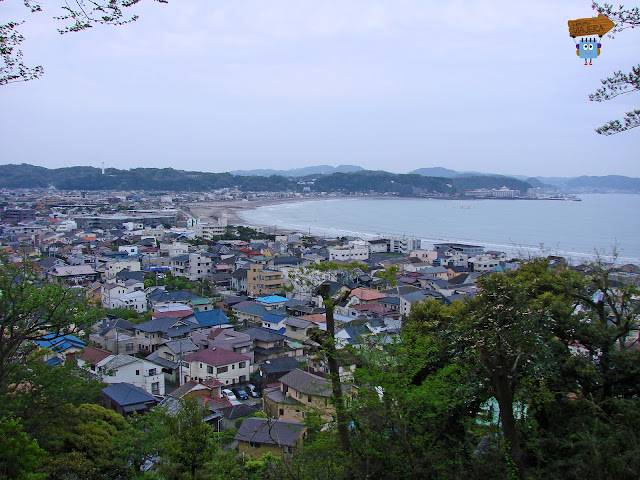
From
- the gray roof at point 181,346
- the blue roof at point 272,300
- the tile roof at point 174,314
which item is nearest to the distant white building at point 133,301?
the tile roof at point 174,314

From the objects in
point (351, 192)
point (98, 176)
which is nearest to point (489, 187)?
point (351, 192)

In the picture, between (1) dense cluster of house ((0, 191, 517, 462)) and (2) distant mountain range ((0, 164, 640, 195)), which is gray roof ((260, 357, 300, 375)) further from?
(2) distant mountain range ((0, 164, 640, 195))

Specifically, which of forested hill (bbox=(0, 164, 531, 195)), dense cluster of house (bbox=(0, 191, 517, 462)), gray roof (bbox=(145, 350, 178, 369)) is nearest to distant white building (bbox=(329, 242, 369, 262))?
dense cluster of house (bbox=(0, 191, 517, 462))

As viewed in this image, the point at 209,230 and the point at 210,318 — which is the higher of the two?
the point at 209,230

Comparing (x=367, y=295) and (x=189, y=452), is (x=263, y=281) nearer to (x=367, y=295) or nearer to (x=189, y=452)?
(x=367, y=295)

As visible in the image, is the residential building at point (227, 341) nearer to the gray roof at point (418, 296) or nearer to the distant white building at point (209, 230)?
the gray roof at point (418, 296)

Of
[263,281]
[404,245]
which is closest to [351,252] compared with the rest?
[404,245]

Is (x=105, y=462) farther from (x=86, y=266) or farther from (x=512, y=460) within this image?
(x=86, y=266)
